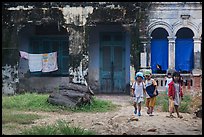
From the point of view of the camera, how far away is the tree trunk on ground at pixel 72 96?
13.1 m

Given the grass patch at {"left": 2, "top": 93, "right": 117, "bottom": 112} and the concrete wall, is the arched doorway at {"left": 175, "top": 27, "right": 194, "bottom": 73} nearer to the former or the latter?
the concrete wall

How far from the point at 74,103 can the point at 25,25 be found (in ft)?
23.5

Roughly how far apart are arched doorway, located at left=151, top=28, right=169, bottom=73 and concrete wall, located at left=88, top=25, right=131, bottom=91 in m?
1.58

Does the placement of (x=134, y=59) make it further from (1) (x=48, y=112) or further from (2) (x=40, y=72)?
(1) (x=48, y=112)

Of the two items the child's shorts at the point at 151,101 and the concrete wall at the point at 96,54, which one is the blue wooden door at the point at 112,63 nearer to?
the concrete wall at the point at 96,54

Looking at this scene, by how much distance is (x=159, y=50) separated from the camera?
18.7 meters

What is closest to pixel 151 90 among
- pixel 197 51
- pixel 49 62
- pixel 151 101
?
pixel 151 101

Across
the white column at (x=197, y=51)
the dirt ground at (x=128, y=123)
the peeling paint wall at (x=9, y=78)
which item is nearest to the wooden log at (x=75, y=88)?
the dirt ground at (x=128, y=123)

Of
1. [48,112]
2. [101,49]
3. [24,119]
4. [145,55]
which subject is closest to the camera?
[24,119]

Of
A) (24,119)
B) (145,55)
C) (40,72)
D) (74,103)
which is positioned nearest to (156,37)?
(145,55)

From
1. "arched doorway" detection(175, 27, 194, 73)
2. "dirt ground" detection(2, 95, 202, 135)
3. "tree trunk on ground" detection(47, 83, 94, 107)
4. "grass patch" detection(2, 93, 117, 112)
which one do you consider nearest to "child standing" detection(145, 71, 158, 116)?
"dirt ground" detection(2, 95, 202, 135)

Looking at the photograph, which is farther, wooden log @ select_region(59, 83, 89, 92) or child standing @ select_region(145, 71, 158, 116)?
wooden log @ select_region(59, 83, 89, 92)

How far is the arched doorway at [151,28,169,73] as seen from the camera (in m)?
18.7

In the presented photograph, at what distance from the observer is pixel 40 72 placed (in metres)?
20.2
